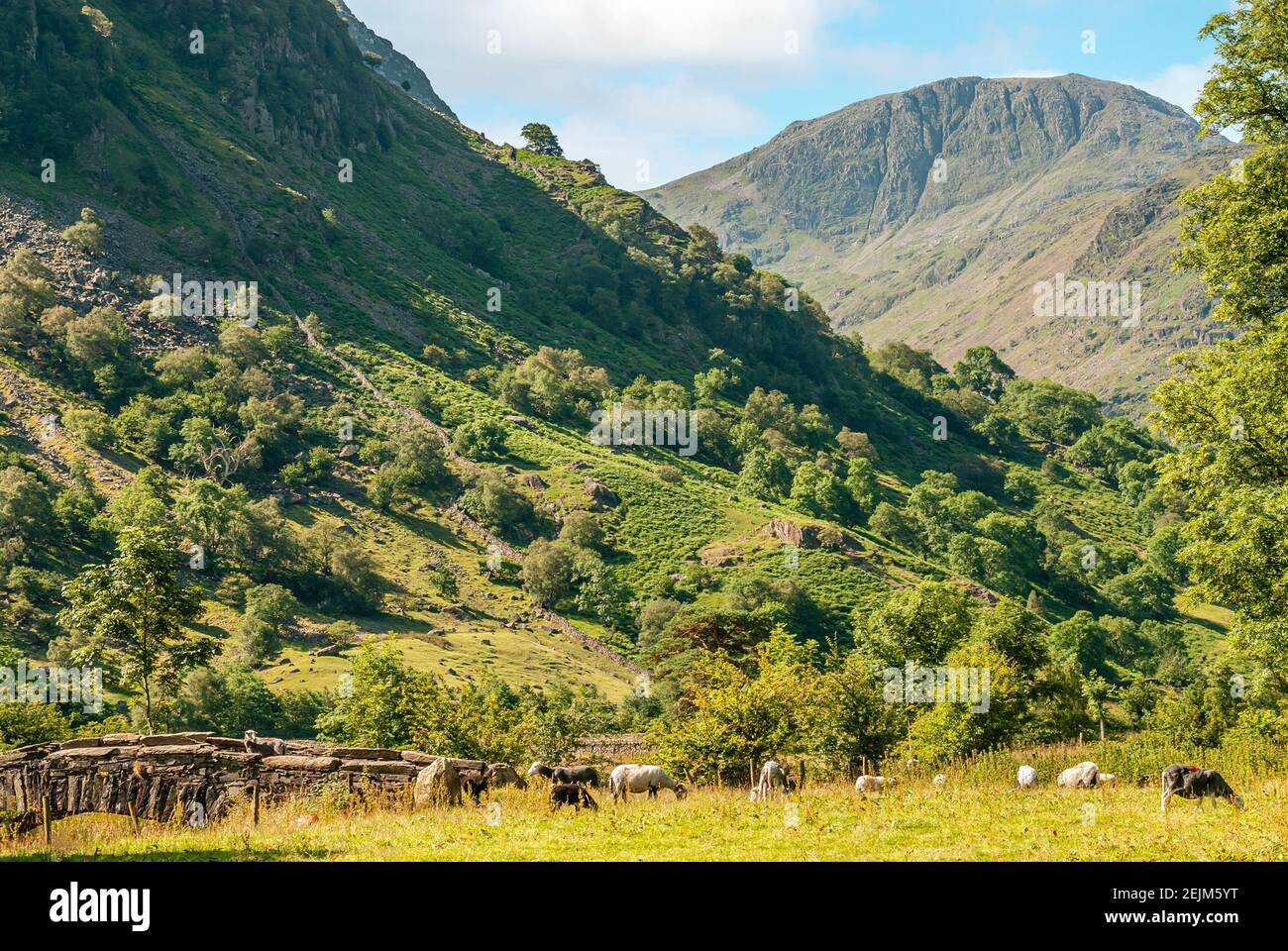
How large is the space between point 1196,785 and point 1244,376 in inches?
374

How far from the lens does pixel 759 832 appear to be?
15.2 meters

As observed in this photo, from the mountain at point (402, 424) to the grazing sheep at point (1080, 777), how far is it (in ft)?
139

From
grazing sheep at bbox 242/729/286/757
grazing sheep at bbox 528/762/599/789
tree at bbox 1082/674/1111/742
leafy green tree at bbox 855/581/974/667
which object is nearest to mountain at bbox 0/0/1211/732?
leafy green tree at bbox 855/581/974/667

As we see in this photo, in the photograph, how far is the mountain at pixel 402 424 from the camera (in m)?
88.6

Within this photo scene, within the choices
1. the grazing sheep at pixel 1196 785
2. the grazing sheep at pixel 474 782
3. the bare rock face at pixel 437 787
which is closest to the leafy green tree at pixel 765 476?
the grazing sheep at pixel 474 782

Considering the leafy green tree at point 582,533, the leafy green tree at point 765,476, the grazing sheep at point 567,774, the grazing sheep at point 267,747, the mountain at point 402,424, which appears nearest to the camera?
the grazing sheep at point 567,774

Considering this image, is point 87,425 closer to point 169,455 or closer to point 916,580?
point 169,455

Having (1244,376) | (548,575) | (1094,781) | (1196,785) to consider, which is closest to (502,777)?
(1094,781)

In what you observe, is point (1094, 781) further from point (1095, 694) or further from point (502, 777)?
point (1095, 694)

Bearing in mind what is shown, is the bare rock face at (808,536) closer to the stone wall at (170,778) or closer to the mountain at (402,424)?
the mountain at (402,424)

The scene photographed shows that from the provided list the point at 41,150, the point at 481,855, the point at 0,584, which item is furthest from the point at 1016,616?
the point at 41,150

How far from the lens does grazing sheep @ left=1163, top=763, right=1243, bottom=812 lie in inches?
661

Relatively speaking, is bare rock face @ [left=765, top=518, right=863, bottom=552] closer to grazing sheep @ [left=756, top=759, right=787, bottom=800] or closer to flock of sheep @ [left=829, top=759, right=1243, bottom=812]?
flock of sheep @ [left=829, top=759, right=1243, bottom=812]
